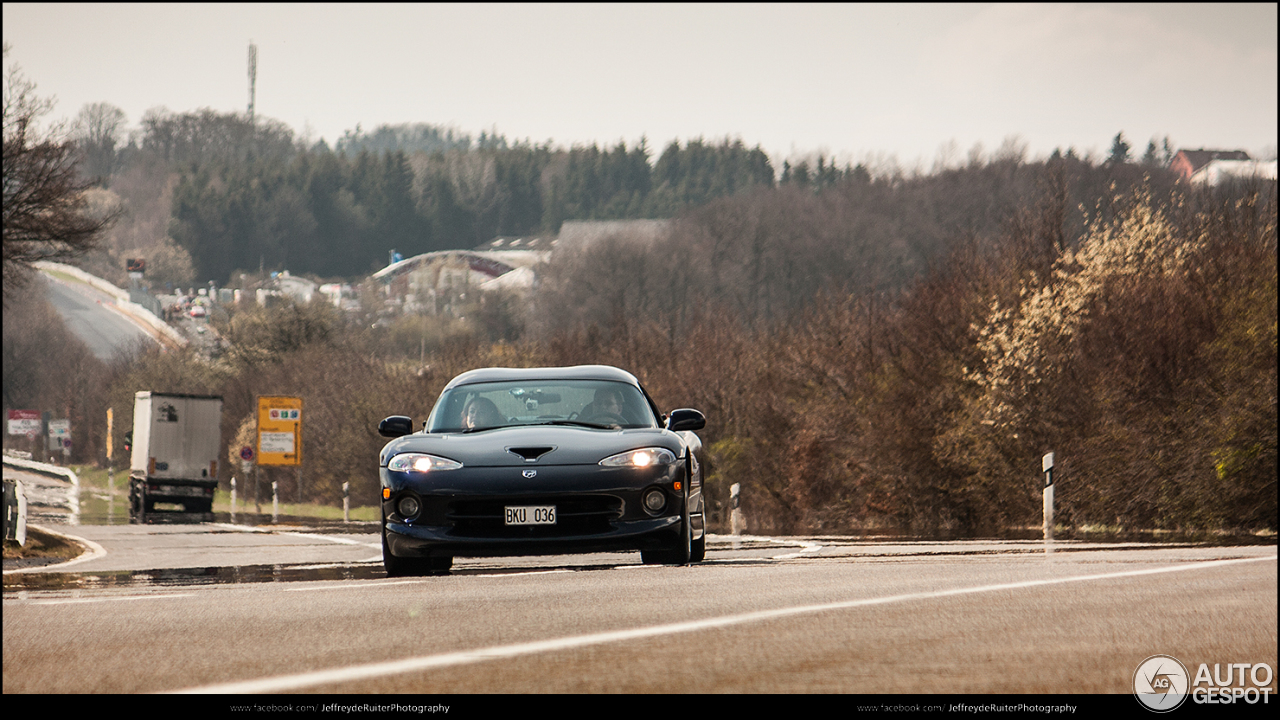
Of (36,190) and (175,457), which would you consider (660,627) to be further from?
(175,457)

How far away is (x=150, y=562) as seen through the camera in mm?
19562

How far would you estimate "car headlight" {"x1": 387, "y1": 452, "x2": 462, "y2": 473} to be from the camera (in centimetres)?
1111

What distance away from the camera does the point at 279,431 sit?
56.4 metres

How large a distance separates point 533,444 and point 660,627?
332cm

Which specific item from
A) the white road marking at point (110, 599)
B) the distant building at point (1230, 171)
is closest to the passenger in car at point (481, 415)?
the white road marking at point (110, 599)

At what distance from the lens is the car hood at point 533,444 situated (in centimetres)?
1107

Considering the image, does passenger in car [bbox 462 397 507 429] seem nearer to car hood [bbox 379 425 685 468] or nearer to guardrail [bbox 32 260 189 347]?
car hood [bbox 379 425 685 468]

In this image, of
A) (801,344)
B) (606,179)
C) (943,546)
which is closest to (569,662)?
(943,546)

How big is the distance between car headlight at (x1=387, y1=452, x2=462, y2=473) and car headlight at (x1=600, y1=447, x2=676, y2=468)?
3.66 feet

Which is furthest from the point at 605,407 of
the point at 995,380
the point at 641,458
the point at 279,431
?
the point at 279,431

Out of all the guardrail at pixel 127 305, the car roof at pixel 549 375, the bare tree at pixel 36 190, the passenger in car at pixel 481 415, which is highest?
the guardrail at pixel 127 305

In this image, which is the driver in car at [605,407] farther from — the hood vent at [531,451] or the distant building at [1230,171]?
the distant building at [1230,171]

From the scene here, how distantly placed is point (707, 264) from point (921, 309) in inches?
2872

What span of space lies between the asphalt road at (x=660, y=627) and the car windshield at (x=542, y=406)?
1.24m
